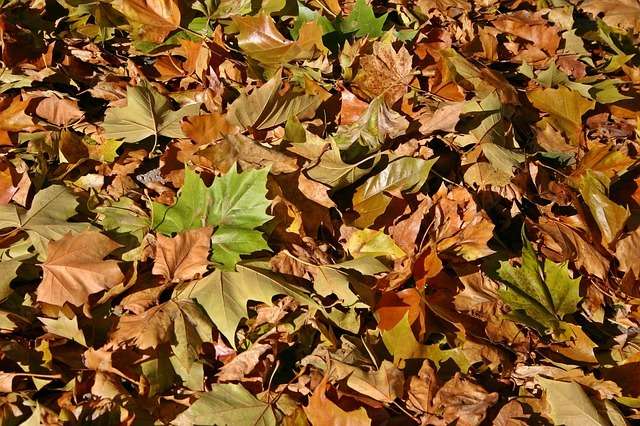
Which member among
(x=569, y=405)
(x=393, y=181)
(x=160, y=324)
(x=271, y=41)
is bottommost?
(x=569, y=405)

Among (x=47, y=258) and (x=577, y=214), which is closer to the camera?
(x=47, y=258)

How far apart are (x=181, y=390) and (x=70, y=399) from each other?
0.21 metres

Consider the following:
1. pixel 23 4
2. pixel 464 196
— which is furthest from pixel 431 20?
pixel 23 4

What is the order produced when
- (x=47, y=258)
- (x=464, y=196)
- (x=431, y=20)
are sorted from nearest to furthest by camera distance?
(x=47, y=258)
(x=464, y=196)
(x=431, y=20)

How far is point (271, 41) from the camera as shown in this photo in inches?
76.6

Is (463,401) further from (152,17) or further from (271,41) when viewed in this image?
(152,17)

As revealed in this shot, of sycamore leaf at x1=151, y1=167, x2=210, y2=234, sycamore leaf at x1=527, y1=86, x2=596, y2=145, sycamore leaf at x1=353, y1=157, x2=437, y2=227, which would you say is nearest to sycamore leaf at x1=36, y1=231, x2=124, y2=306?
sycamore leaf at x1=151, y1=167, x2=210, y2=234

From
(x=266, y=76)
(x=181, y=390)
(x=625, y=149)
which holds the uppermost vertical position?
(x=266, y=76)

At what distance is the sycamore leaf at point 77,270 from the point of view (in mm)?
1331

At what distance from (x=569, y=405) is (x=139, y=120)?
1229 mm

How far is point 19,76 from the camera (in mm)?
1779

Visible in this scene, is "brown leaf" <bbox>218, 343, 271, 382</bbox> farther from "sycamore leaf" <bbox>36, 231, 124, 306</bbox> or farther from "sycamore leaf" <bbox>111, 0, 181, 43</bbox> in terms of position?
"sycamore leaf" <bbox>111, 0, 181, 43</bbox>

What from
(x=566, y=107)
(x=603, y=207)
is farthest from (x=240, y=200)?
(x=566, y=107)

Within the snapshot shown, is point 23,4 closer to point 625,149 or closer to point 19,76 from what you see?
point 19,76
